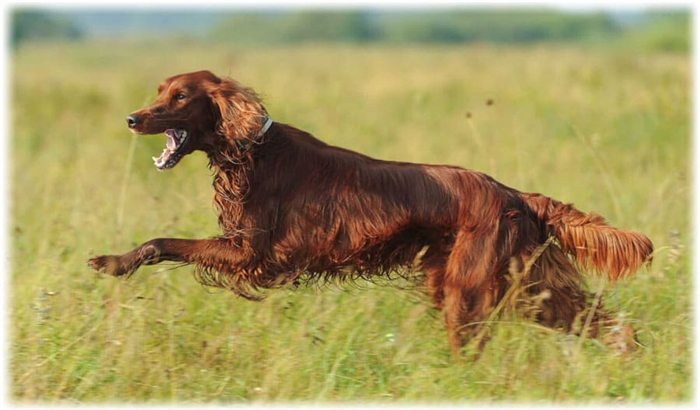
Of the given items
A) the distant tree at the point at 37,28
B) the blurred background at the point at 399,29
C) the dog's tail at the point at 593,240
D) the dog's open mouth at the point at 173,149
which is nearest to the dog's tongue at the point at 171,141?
the dog's open mouth at the point at 173,149

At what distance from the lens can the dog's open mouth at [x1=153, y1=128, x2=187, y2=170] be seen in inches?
152

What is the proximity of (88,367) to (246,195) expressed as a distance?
1.06 metres

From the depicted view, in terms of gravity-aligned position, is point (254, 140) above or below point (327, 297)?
above

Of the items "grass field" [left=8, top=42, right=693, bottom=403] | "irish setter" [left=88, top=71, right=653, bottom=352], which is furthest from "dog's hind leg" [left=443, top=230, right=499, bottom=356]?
"grass field" [left=8, top=42, right=693, bottom=403]

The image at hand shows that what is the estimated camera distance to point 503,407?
366cm

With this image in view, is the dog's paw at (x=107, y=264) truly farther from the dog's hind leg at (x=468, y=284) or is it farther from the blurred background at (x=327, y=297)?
the dog's hind leg at (x=468, y=284)

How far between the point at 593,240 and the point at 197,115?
191cm

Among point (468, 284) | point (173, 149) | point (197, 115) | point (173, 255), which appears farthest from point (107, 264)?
point (468, 284)

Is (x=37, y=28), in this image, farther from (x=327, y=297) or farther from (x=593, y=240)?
(x=593, y=240)

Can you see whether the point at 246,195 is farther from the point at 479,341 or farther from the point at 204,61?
the point at 204,61

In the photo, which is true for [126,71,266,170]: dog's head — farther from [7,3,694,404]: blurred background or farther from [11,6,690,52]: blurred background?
[11,6,690,52]: blurred background

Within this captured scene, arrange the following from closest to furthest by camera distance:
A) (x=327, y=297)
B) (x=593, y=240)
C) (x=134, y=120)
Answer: (x=134, y=120)
(x=593, y=240)
(x=327, y=297)

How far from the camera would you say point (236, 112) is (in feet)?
12.8

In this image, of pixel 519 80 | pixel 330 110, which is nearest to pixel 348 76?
pixel 519 80
